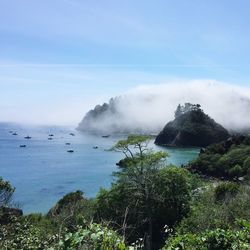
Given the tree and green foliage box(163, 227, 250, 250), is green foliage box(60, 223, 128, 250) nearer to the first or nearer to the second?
green foliage box(163, 227, 250, 250)

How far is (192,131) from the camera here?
146m

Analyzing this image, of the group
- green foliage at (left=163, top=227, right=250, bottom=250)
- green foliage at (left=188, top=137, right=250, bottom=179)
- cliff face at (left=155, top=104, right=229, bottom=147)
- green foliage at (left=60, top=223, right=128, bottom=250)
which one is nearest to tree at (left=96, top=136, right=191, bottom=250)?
green foliage at (left=163, top=227, right=250, bottom=250)

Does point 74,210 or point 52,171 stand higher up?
point 74,210

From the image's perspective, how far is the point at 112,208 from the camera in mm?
32062

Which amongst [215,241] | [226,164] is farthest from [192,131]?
[215,241]

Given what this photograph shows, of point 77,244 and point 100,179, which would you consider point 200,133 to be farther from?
point 77,244

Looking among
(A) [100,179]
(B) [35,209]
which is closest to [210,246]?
(B) [35,209]

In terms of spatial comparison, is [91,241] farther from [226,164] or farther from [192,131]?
[192,131]

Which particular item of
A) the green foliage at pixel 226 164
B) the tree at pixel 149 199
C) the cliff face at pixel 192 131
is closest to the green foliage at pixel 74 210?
the tree at pixel 149 199

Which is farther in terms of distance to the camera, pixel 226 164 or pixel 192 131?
pixel 192 131

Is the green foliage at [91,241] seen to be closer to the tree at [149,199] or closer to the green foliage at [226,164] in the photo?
the tree at [149,199]

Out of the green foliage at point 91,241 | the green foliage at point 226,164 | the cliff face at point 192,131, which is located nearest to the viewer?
the green foliage at point 91,241

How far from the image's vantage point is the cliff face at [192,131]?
146 metres

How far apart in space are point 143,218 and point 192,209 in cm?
392
